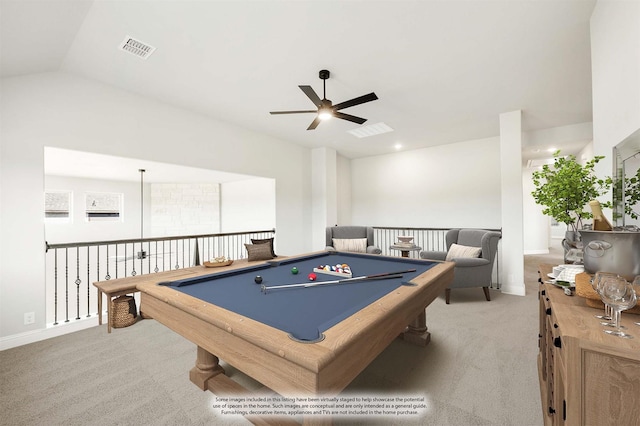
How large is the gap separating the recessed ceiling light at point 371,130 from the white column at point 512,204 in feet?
6.10

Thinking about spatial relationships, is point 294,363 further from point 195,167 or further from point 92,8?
point 195,167

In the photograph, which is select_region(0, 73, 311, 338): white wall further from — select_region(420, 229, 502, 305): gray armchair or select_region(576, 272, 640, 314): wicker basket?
select_region(576, 272, 640, 314): wicker basket

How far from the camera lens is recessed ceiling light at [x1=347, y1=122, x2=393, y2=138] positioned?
4.80 metres

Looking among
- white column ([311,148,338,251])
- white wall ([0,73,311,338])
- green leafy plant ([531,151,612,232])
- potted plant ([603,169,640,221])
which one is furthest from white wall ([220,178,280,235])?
potted plant ([603,169,640,221])

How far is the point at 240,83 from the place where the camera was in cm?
324

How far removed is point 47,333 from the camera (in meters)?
2.76

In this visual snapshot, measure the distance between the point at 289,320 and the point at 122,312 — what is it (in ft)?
9.00

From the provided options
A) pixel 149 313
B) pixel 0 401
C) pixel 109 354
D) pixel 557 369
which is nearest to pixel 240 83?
pixel 149 313

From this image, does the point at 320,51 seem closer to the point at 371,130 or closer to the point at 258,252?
the point at 258,252

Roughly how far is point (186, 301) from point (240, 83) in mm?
2786

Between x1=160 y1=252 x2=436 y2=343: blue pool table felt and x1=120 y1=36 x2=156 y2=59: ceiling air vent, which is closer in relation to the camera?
x1=160 y1=252 x2=436 y2=343: blue pool table felt

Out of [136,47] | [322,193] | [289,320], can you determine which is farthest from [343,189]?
[289,320]

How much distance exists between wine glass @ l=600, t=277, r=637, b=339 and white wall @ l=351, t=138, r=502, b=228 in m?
5.16

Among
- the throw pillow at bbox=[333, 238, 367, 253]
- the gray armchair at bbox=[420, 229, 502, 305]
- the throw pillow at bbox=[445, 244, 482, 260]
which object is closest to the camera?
the gray armchair at bbox=[420, 229, 502, 305]
